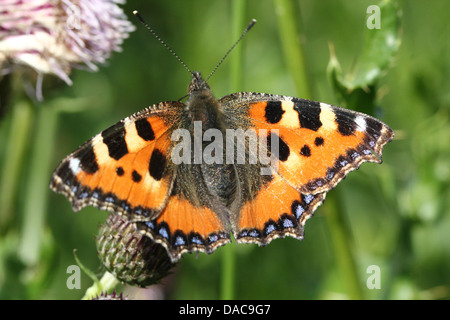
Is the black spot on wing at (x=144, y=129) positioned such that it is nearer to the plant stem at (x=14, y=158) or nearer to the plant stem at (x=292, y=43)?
the plant stem at (x=292, y=43)

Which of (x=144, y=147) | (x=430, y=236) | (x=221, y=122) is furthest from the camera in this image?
(x=430, y=236)

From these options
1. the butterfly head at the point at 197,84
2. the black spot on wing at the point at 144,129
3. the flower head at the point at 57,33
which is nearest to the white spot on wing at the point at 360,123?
the butterfly head at the point at 197,84

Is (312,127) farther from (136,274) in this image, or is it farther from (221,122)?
(136,274)

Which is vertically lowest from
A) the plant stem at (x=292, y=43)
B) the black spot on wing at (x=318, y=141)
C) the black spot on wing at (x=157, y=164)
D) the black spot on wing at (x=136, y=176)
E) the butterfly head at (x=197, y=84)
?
the black spot on wing at (x=136, y=176)

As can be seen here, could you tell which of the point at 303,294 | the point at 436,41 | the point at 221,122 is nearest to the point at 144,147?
the point at 221,122

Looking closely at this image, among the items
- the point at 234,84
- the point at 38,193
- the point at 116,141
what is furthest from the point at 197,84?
the point at 38,193
